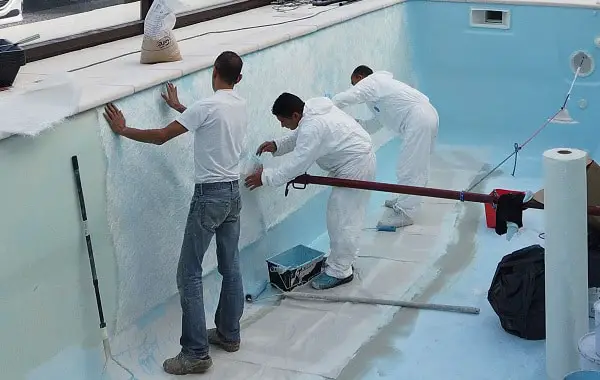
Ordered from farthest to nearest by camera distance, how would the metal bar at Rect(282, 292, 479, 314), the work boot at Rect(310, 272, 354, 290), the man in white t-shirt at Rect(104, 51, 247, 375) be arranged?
the work boot at Rect(310, 272, 354, 290), the metal bar at Rect(282, 292, 479, 314), the man in white t-shirt at Rect(104, 51, 247, 375)

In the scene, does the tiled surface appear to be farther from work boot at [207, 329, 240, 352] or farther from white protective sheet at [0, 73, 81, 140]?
white protective sheet at [0, 73, 81, 140]

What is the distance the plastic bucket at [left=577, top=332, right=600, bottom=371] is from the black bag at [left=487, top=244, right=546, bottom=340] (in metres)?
0.63

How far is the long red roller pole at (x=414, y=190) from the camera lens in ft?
14.6

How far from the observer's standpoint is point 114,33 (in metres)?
6.12

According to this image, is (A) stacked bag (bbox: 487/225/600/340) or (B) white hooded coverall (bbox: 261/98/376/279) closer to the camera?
(A) stacked bag (bbox: 487/225/600/340)

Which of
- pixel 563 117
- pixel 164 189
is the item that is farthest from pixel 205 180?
pixel 563 117

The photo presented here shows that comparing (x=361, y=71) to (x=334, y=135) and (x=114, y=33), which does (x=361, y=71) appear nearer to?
(x=334, y=135)

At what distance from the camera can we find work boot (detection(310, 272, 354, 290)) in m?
5.69

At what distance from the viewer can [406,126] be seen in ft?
21.6

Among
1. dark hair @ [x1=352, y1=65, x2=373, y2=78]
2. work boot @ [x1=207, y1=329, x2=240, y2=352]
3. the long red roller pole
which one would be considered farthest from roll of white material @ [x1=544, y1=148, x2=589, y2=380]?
dark hair @ [x1=352, y1=65, x2=373, y2=78]

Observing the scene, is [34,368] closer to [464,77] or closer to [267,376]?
[267,376]

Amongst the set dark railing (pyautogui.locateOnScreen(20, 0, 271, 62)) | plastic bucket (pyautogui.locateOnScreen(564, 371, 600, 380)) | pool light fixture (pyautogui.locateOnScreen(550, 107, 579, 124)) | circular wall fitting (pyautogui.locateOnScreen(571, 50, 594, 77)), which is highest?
dark railing (pyautogui.locateOnScreen(20, 0, 271, 62))

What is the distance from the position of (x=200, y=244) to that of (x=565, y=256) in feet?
5.57

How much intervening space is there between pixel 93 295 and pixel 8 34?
6.03 feet
